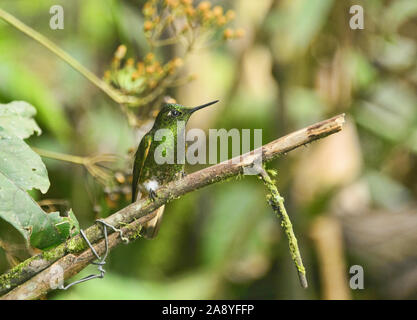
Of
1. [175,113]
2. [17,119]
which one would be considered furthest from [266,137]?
[17,119]

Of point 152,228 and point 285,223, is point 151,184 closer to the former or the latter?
point 152,228

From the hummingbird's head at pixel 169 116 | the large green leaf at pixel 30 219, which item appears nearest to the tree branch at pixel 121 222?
the large green leaf at pixel 30 219

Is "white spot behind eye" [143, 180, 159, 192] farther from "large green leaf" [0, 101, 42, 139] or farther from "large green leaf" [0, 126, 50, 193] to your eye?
"large green leaf" [0, 126, 50, 193]

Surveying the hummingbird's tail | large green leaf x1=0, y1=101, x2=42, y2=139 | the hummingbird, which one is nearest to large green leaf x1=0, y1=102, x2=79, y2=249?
large green leaf x1=0, y1=101, x2=42, y2=139

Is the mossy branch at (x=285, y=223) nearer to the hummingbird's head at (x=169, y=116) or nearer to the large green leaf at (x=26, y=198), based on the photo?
the large green leaf at (x=26, y=198)

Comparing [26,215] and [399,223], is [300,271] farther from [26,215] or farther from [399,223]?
[399,223]

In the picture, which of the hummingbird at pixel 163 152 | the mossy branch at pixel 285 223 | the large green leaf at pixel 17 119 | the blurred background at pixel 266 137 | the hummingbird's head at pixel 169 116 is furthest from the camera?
the blurred background at pixel 266 137

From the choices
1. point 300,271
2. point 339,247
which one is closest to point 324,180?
point 339,247
